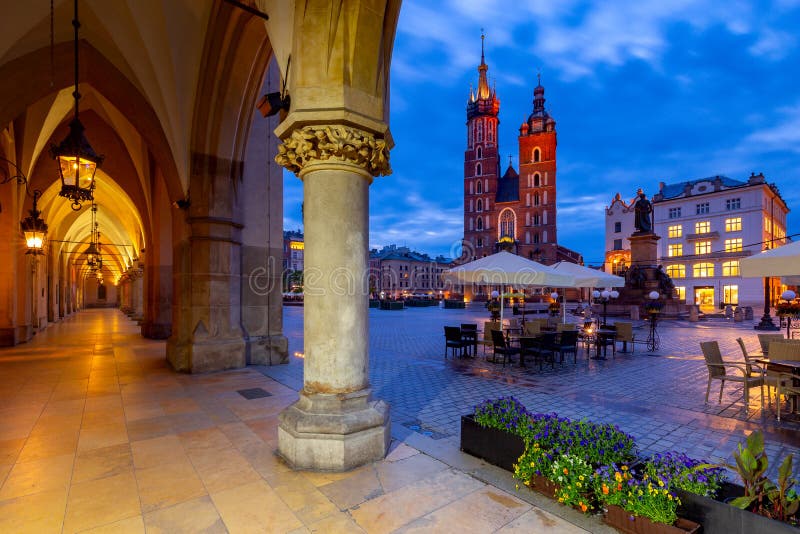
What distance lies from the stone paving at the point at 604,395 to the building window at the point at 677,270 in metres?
42.4

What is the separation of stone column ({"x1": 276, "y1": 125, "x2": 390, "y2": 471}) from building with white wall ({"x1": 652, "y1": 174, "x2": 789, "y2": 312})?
4906 centimetres

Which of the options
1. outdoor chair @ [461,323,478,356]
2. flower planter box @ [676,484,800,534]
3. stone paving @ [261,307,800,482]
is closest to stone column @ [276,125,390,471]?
stone paving @ [261,307,800,482]

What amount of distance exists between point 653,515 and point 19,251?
18.5 meters

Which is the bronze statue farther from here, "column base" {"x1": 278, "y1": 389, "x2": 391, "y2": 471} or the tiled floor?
"column base" {"x1": 278, "y1": 389, "x2": 391, "y2": 471}

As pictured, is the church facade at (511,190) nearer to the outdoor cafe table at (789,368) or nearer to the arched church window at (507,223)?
the arched church window at (507,223)

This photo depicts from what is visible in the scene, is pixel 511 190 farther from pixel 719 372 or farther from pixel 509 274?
pixel 719 372

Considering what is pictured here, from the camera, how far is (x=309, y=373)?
4.02m

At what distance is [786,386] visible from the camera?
5816mm

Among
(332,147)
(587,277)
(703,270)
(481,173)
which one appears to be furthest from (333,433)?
(481,173)

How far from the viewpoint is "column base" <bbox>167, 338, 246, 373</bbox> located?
8.45m

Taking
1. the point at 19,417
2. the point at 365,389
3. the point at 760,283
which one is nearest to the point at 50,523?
the point at 365,389

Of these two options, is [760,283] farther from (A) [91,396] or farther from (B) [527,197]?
(A) [91,396]

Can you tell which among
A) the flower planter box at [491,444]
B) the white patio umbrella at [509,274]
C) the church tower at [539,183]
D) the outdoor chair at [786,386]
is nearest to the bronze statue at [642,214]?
the white patio umbrella at [509,274]

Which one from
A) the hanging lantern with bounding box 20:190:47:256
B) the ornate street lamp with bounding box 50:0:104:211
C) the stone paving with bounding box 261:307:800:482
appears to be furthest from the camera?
the hanging lantern with bounding box 20:190:47:256
